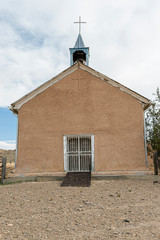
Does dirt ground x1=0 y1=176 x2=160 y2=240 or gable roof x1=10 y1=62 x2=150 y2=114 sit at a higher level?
gable roof x1=10 y1=62 x2=150 y2=114

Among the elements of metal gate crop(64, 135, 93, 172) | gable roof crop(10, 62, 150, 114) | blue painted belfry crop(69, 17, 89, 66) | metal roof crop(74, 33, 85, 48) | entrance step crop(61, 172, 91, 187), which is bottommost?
entrance step crop(61, 172, 91, 187)

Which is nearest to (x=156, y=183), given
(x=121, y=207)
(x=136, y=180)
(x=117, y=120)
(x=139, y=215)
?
(x=136, y=180)

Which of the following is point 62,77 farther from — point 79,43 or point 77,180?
point 79,43

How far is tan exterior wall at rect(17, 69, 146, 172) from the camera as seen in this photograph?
948cm

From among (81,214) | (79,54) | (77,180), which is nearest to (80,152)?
(77,180)

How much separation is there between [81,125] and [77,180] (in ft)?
8.95

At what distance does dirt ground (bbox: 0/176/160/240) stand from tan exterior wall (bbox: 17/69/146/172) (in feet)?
8.19

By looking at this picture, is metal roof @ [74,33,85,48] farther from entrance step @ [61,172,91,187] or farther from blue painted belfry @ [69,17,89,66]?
entrance step @ [61,172,91,187]

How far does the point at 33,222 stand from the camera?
12.7 ft

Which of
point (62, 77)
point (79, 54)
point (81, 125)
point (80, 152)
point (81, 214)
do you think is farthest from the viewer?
point (79, 54)

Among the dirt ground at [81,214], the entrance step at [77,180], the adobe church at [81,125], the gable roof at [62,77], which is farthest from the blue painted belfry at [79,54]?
the dirt ground at [81,214]

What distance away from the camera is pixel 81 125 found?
984cm

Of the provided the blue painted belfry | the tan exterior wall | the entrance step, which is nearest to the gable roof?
the tan exterior wall

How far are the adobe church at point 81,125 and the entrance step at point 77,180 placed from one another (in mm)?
651
